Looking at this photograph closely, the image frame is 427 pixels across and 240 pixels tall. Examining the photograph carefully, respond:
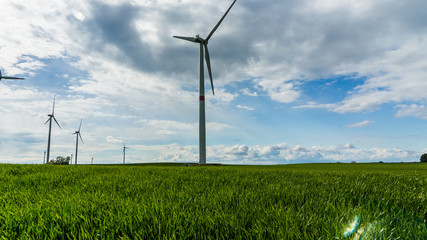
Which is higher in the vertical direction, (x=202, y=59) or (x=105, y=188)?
(x=202, y=59)

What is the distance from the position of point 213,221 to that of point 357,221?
212cm

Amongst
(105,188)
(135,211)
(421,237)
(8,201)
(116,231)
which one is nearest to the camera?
(421,237)

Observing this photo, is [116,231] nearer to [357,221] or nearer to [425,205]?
[357,221]

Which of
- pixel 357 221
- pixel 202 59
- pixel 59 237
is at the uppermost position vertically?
pixel 202 59

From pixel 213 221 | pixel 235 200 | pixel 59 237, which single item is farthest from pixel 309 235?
pixel 59 237

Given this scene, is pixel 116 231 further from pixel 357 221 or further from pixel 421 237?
pixel 421 237

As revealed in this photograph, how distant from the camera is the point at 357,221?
377 centimetres

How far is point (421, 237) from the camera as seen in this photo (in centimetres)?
322

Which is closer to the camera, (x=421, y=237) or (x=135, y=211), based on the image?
(x=421, y=237)

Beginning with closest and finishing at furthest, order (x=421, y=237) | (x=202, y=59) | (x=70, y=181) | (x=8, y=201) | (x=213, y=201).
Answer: (x=421, y=237) → (x=213, y=201) → (x=8, y=201) → (x=70, y=181) → (x=202, y=59)

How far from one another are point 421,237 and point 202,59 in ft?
144

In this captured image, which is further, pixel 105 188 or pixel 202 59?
pixel 202 59

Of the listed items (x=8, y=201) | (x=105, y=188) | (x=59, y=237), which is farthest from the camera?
(x=105, y=188)

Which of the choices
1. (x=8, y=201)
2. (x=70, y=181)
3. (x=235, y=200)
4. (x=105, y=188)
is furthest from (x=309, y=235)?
(x=70, y=181)
